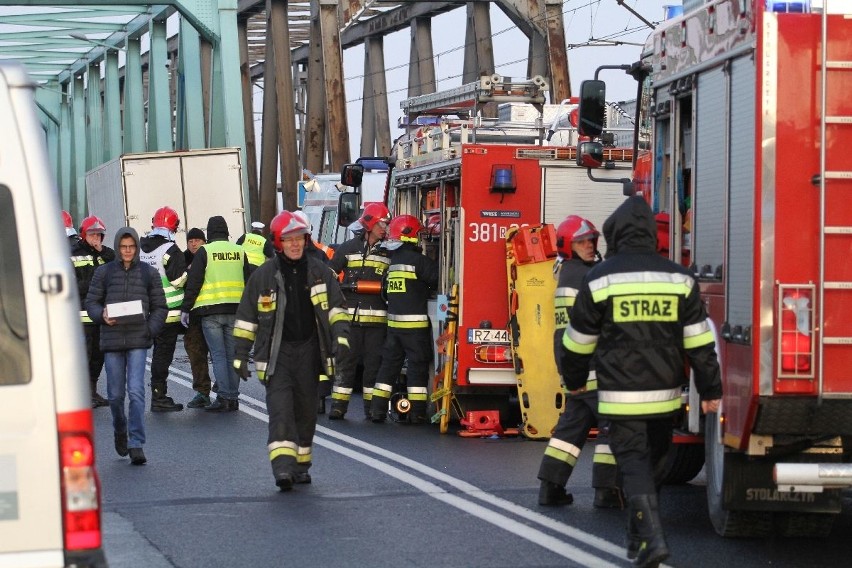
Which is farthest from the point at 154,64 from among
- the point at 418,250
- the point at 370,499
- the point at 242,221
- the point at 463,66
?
the point at 370,499

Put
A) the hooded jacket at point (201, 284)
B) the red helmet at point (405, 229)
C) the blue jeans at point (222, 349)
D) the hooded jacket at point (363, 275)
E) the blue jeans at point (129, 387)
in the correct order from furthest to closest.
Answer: the blue jeans at point (222, 349)
the hooded jacket at point (201, 284)
the hooded jacket at point (363, 275)
the red helmet at point (405, 229)
the blue jeans at point (129, 387)

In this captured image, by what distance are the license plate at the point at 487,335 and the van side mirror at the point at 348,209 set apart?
6160mm

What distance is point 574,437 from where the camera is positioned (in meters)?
10.1

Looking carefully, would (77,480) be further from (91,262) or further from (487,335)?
(91,262)

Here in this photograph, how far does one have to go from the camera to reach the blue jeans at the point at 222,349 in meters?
16.2

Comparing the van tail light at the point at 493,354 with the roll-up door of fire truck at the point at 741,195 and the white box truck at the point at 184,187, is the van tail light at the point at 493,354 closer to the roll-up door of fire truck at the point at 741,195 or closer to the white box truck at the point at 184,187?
the roll-up door of fire truck at the point at 741,195

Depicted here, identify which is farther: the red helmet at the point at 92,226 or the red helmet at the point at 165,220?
the red helmet at the point at 165,220

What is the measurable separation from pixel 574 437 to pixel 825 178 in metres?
2.94

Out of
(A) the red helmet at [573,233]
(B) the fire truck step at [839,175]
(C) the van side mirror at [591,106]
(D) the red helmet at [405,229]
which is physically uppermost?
(C) the van side mirror at [591,106]

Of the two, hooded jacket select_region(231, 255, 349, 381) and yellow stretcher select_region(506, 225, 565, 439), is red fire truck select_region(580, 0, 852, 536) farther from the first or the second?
yellow stretcher select_region(506, 225, 565, 439)

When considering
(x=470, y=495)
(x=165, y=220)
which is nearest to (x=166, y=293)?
(x=165, y=220)

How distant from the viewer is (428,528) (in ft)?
30.6

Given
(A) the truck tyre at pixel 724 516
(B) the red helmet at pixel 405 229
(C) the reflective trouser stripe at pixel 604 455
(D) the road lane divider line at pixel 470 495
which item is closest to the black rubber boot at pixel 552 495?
(D) the road lane divider line at pixel 470 495

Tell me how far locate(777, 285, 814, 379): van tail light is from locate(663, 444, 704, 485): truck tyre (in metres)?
3.18
